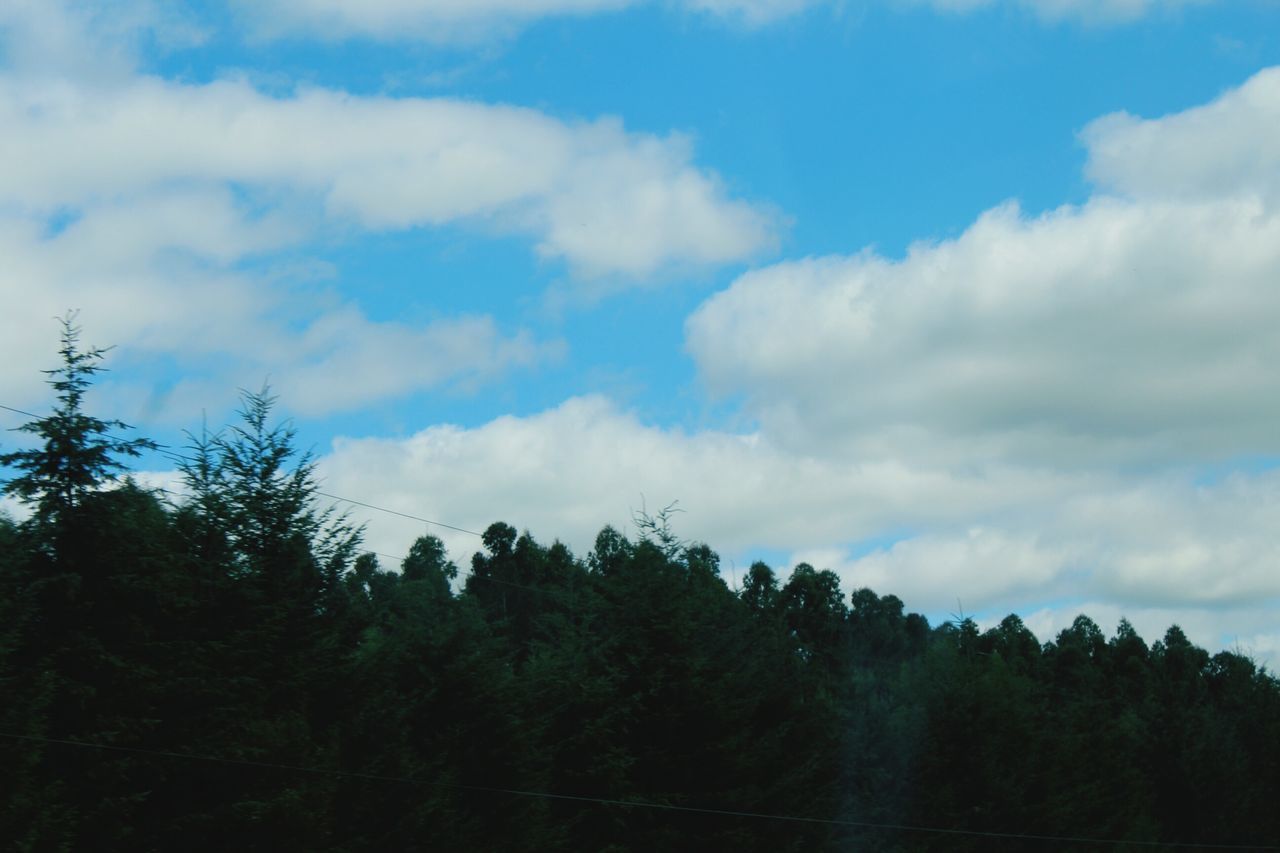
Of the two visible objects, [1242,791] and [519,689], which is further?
[1242,791]

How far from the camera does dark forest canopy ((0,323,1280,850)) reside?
12.6m

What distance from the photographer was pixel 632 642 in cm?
2152

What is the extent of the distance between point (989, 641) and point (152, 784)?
39700mm

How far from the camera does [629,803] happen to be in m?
19.7

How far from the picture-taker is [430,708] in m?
17.3

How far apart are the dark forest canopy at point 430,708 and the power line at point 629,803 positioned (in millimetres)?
51

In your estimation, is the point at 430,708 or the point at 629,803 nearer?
the point at 430,708

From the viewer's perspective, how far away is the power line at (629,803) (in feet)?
41.3

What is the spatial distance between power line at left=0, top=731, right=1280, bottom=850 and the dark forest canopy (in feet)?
0.17

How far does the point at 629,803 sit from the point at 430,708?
416 cm

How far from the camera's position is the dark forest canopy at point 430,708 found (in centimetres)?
1257

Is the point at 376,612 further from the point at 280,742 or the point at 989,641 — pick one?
the point at 989,641

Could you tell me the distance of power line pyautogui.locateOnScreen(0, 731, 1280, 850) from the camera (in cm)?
1258

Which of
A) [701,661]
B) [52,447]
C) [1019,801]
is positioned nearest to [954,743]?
[1019,801]
